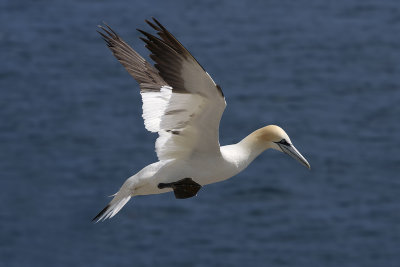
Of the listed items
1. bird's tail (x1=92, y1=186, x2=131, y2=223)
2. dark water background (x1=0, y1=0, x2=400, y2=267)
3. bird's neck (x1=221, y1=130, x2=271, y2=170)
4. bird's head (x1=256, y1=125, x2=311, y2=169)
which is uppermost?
dark water background (x1=0, y1=0, x2=400, y2=267)

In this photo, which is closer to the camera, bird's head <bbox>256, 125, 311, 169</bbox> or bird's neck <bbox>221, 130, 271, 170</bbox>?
bird's neck <bbox>221, 130, 271, 170</bbox>

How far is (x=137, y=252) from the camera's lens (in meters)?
29.5

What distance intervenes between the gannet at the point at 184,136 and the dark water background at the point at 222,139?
18270 mm

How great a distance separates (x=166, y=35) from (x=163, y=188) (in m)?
2.04

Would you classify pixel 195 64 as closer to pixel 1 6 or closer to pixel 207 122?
pixel 207 122

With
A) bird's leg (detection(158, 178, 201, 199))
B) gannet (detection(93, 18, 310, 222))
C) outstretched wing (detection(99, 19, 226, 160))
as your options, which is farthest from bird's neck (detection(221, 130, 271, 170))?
bird's leg (detection(158, 178, 201, 199))

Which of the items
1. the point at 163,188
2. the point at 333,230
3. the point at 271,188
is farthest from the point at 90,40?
the point at 163,188

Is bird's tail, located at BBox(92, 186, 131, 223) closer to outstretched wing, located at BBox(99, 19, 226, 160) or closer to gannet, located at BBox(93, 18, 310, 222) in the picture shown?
gannet, located at BBox(93, 18, 310, 222)

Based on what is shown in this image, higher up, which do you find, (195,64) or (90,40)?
(90,40)

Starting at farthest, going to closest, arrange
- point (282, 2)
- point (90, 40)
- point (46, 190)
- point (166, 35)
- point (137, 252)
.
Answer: point (282, 2) < point (90, 40) < point (46, 190) < point (137, 252) < point (166, 35)

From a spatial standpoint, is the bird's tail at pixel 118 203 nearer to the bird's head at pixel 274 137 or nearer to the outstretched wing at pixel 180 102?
the outstretched wing at pixel 180 102

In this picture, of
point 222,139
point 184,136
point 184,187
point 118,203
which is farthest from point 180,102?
point 222,139

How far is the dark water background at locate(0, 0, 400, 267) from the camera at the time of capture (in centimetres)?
2978

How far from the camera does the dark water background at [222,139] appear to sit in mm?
29781
